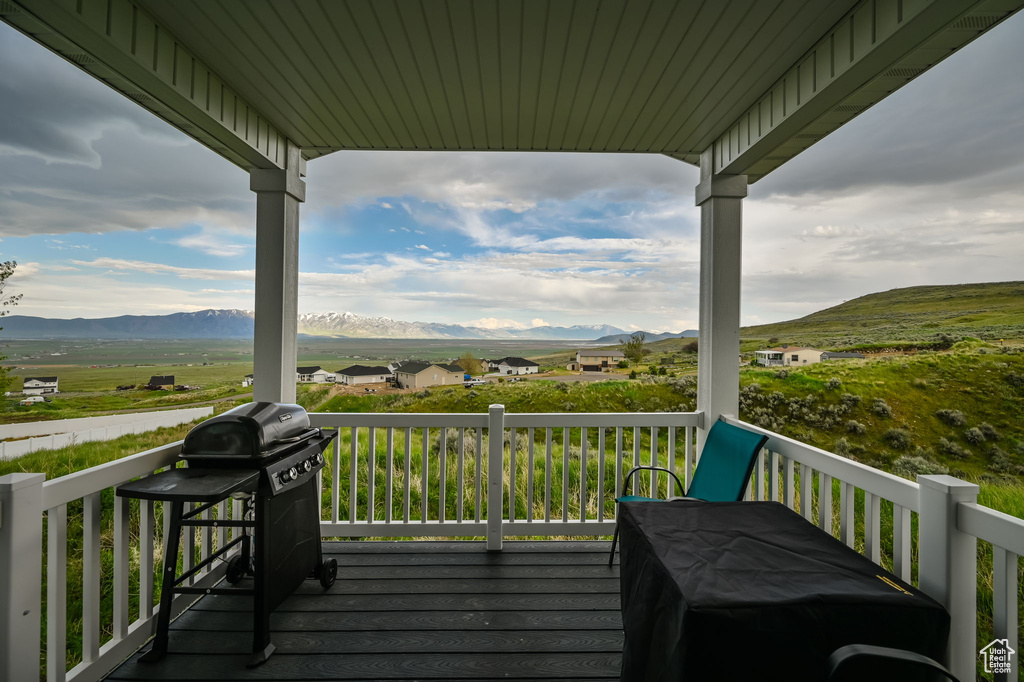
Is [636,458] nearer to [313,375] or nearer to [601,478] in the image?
[601,478]

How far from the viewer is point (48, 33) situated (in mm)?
1747

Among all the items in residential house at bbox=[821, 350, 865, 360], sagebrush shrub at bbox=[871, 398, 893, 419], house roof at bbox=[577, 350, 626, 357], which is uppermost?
residential house at bbox=[821, 350, 865, 360]

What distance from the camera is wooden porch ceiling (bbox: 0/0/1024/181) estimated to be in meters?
1.82

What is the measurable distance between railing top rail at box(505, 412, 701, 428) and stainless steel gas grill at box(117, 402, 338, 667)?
1.44m

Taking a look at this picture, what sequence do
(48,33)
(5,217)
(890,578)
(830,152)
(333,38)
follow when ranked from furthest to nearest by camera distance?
(830,152), (5,217), (333,38), (48,33), (890,578)

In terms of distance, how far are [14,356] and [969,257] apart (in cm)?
611

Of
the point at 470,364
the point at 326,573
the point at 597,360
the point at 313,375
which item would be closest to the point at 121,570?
the point at 326,573

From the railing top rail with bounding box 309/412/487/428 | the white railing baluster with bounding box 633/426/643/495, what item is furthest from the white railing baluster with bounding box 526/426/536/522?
the white railing baluster with bounding box 633/426/643/495

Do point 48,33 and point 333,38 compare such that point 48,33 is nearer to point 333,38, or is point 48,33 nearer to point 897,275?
point 333,38

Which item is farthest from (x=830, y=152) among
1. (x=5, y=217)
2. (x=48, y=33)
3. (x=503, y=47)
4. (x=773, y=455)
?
(x=5, y=217)

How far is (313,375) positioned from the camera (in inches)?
164

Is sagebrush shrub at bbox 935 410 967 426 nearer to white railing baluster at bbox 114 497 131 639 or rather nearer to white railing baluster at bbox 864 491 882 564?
white railing baluster at bbox 864 491 882 564

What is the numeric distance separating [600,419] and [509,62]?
2284 millimetres

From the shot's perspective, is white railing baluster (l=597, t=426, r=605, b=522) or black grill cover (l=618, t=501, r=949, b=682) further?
white railing baluster (l=597, t=426, r=605, b=522)
